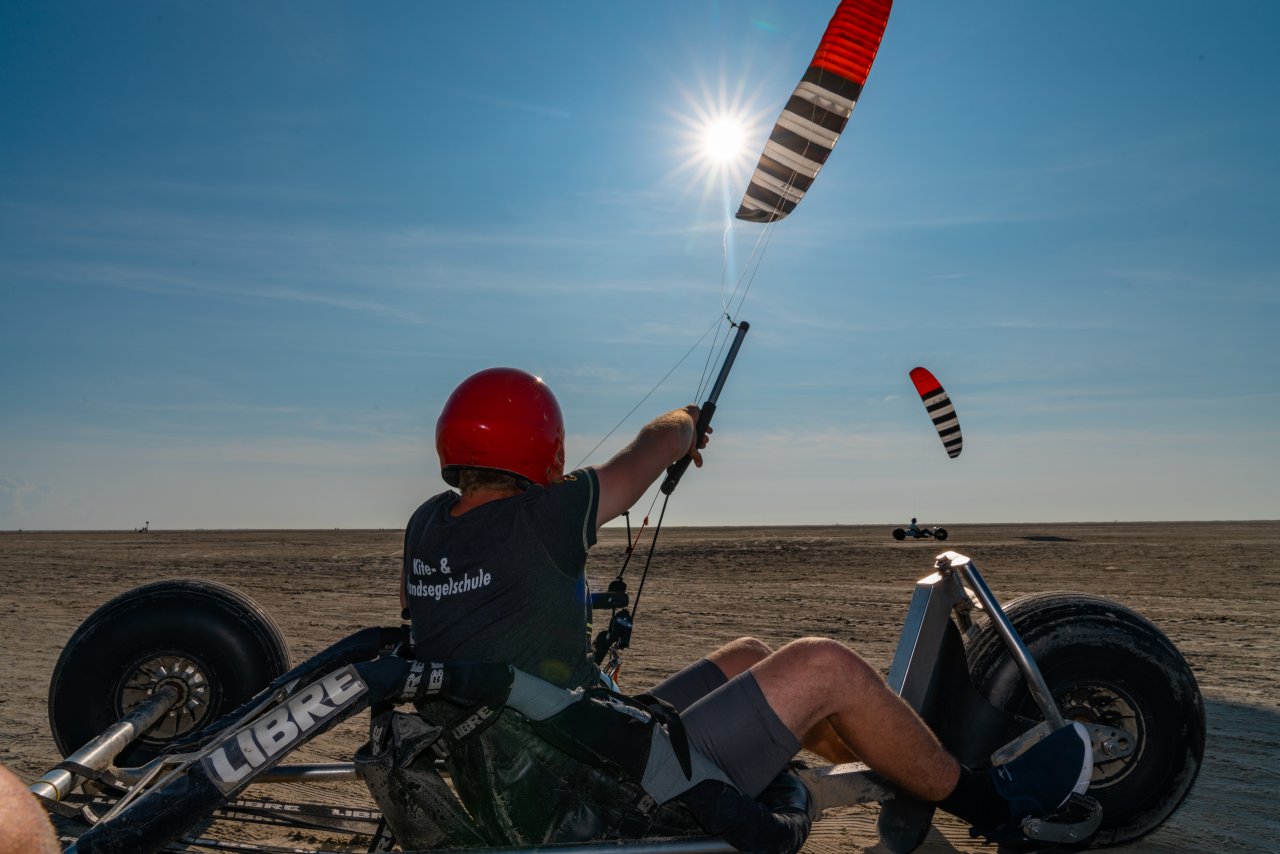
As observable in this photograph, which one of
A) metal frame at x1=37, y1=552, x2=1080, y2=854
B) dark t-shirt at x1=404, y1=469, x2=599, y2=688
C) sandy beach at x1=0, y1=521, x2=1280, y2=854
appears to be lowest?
sandy beach at x1=0, y1=521, x2=1280, y2=854

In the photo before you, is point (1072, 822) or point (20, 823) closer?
point (20, 823)

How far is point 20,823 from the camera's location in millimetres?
1361

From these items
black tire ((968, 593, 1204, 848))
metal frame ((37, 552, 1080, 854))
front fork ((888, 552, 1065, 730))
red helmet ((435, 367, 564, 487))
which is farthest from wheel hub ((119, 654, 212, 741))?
black tire ((968, 593, 1204, 848))

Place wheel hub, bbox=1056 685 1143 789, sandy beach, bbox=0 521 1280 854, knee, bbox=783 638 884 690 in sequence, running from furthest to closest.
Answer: sandy beach, bbox=0 521 1280 854 < wheel hub, bbox=1056 685 1143 789 < knee, bbox=783 638 884 690

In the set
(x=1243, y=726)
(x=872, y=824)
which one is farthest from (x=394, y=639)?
(x=1243, y=726)

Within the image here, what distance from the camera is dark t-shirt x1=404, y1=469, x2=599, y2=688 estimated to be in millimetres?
2943

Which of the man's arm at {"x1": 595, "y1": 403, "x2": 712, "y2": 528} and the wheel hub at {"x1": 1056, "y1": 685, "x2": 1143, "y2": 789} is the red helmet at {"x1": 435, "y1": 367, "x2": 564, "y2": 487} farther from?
the wheel hub at {"x1": 1056, "y1": 685, "x2": 1143, "y2": 789}

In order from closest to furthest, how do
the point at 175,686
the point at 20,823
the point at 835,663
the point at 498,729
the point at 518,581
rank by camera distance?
the point at 20,823, the point at 498,729, the point at 518,581, the point at 835,663, the point at 175,686

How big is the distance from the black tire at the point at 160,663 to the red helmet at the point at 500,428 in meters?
1.84

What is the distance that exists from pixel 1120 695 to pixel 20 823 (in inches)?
152

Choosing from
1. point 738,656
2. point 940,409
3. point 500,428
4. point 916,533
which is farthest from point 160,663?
point 916,533

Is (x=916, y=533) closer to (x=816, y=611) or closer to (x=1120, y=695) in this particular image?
(x=816, y=611)

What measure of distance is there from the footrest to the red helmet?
2139 millimetres

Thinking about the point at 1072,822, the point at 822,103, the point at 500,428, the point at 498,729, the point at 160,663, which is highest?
the point at 822,103
